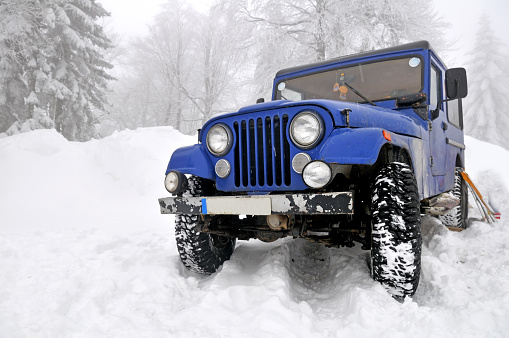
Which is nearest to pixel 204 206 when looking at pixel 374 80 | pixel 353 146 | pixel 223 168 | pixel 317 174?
pixel 223 168

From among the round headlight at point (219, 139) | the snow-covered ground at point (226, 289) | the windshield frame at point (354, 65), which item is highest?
the windshield frame at point (354, 65)

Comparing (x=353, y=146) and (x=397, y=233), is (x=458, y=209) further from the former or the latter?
(x=353, y=146)

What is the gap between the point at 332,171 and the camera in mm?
2260

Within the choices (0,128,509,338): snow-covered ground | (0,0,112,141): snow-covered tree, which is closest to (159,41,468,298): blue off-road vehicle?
(0,128,509,338): snow-covered ground

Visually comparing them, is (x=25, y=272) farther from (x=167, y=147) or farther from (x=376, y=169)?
(x=167, y=147)

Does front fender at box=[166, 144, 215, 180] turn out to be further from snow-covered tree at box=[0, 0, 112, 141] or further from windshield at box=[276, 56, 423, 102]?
snow-covered tree at box=[0, 0, 112, 141]

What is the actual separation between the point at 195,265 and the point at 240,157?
3.70 feet

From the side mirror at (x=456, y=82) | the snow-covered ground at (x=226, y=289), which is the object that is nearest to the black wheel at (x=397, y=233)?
the snow-covered ground at (x=226, y=289)

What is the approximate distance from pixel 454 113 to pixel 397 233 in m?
3.49

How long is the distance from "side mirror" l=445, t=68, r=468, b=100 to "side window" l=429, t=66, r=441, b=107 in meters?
0.14

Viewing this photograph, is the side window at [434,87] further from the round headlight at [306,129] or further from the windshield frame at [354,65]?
the round headlight at [306,129]

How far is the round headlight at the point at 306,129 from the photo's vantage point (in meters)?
2.38

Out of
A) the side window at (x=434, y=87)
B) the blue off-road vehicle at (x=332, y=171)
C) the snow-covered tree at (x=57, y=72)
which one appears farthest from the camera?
the snow-covered tree at (x=57, y=72)

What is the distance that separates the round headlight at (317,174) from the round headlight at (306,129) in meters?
0.20
